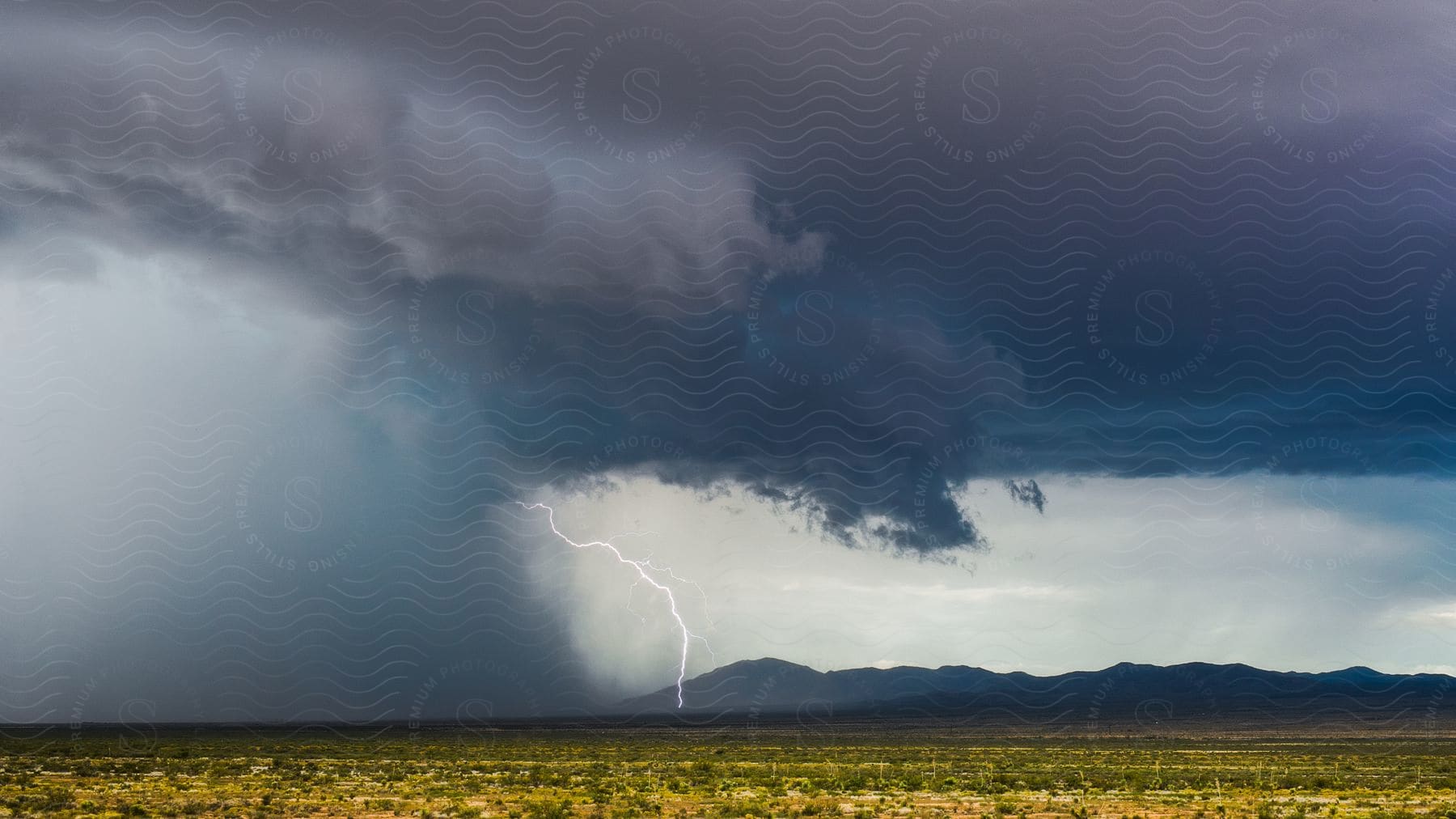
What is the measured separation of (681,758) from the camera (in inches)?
2650

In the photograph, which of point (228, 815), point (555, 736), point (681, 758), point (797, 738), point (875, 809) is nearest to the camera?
point (228, 815)

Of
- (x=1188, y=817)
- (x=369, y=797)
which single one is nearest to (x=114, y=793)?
(x=369, y=797)

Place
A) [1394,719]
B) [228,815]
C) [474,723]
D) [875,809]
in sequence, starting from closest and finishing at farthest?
[228,815] → [875,809] → [1394,719] → [474,723]

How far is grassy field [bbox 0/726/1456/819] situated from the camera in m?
39.2

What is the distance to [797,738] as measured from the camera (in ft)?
336

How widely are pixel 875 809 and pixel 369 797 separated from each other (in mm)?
19642

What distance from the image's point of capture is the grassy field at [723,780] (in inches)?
1543

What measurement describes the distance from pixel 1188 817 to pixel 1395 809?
28.8 ft

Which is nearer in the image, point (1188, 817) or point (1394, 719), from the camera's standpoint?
point (1188, 817)

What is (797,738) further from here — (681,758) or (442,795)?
(442,795)

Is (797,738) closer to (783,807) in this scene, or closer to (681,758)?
(681,758)

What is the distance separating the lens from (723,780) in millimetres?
50875

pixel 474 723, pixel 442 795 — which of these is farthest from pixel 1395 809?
pixel 474 723

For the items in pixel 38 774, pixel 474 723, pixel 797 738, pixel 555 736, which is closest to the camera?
pixel 38 774
